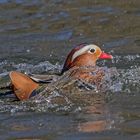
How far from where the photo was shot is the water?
8.79 metres

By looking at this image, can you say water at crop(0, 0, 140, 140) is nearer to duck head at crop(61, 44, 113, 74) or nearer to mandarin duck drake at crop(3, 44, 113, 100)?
mandarin duck drake at crop(3, 44, 113, 100)

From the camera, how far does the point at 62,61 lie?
1348 cm

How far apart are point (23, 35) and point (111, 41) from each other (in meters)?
1.95

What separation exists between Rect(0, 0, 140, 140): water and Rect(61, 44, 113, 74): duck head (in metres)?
0.33

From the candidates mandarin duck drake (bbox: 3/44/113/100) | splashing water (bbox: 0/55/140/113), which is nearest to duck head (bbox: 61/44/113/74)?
mandarin duck drake (bbox: 3/44/113/100)

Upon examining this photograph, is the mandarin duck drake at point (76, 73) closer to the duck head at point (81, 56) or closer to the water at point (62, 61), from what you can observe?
the duck head at point (81, 56)

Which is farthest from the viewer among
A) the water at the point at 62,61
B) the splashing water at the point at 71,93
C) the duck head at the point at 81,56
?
the duck head at the point at 81,56

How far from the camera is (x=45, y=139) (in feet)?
27.2

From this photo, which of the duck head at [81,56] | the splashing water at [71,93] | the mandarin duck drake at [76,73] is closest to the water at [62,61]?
the splashing water at [71,93]

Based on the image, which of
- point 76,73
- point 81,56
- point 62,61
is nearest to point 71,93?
point 76,73

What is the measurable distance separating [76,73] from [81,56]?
59 centimetres

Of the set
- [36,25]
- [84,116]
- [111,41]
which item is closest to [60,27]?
[36,25]

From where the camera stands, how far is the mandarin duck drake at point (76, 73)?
32.9 ft

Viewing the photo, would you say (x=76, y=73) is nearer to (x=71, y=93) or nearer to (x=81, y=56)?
(x=71, y=93)
